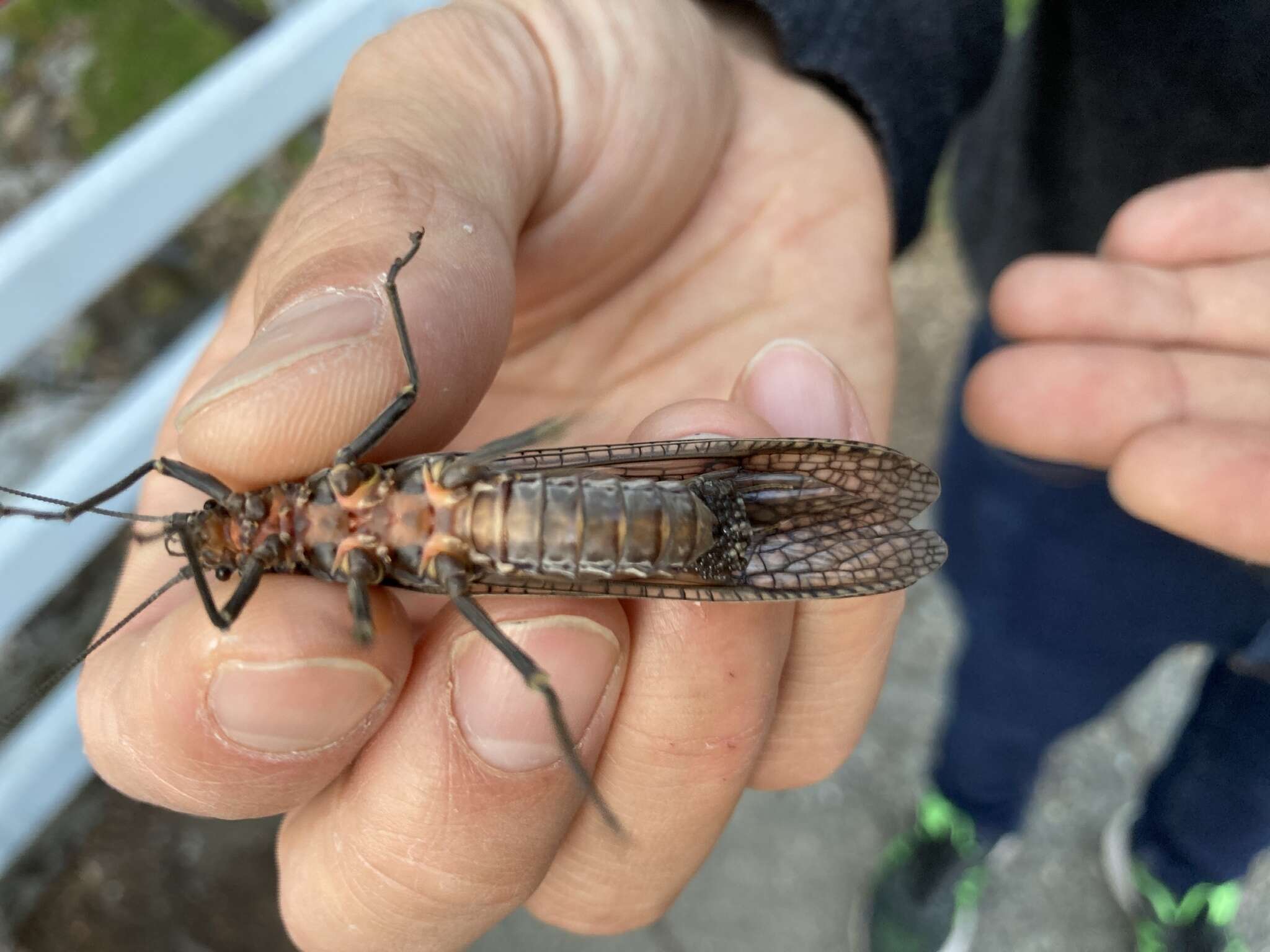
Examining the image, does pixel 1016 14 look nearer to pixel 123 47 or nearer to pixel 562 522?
pixel 123 47

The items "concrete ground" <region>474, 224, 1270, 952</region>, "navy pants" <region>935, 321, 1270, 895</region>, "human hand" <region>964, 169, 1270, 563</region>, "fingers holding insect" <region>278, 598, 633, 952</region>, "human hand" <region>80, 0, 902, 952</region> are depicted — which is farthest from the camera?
"concrete ground" <region>474, 224, 1270, 952</region>

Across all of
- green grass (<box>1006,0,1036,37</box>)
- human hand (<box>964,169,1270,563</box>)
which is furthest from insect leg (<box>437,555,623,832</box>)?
green grass (<box>1006,0,1036,37</box>)

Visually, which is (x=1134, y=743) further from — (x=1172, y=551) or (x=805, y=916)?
(x=805, y=916)

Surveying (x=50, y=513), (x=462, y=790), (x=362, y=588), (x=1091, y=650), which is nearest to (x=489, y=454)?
(x=362, y=588)

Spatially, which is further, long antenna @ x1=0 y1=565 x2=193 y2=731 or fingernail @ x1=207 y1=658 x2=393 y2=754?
long antenna @ x1=0 y1=565 x2=193 y2=731

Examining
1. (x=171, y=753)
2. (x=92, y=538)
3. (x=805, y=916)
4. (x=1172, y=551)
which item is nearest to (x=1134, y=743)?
(x=1172, y=551)

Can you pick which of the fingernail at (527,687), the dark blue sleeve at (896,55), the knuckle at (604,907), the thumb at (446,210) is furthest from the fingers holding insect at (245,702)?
the dark blue sleeve at (896,55)

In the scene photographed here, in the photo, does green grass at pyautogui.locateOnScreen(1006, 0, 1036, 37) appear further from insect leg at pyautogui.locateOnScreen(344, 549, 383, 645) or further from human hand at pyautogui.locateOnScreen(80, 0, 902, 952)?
insect leg at pyautogui.locateOnScreen(344, 549, 383, 645)

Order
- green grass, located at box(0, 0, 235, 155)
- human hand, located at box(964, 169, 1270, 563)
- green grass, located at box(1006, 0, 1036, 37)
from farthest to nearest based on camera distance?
1. green grass, located at box(1006, 0, 1036, 37)
2. green grass, located at box(0, 0, 235, 155)
3. human hand, located at box(964, 169, 1270, 563)
